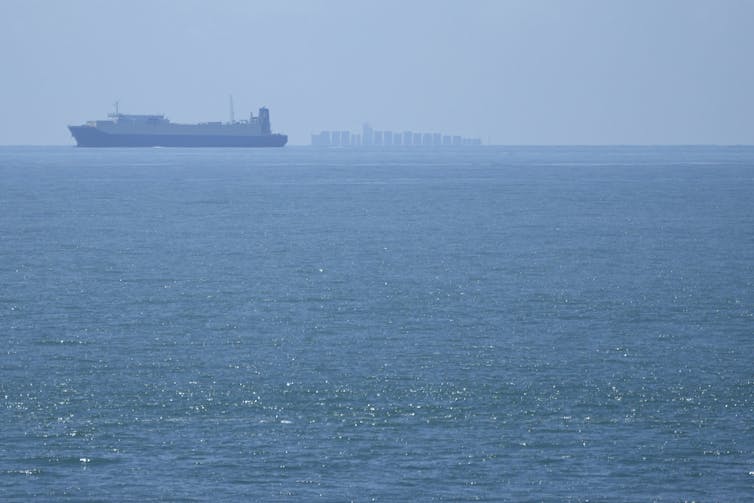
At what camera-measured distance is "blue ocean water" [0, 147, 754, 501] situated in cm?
2277

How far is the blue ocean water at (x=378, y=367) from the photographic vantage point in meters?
22.8

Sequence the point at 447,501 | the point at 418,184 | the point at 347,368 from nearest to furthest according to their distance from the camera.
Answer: the point at 447,501
the point at 347,368
the point at 418,184

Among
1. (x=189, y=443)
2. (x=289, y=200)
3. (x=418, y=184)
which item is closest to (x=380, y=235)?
(x=289, y=200)

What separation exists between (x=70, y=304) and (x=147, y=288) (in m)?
4.64

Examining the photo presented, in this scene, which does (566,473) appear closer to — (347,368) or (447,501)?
(447,501)

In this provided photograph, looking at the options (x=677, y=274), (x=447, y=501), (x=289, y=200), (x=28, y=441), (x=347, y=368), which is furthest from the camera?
(x=289, y=200)

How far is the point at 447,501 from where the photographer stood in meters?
21.3

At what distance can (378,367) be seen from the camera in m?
31.1

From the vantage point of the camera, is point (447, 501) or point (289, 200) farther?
point (289, 200)

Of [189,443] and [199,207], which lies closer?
[189,443]

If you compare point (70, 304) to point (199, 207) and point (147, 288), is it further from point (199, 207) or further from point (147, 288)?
point (199, 207)

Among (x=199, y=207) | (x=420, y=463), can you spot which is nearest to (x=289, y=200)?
(x=199, y=207)

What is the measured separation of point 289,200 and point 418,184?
118 feet

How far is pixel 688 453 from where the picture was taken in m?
23.9
